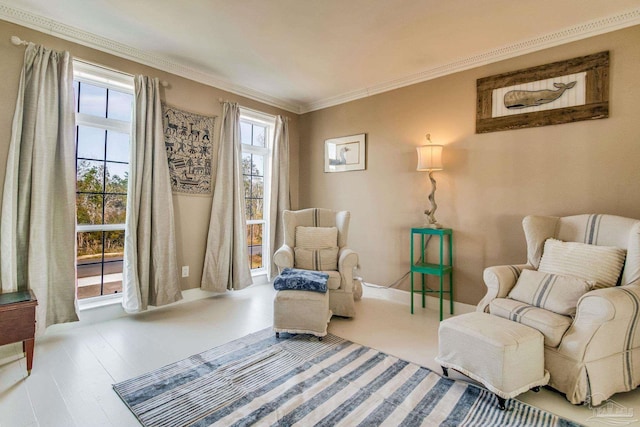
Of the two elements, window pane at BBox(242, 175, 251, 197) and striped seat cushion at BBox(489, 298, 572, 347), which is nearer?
striped seat cushion at BBox(489, 298, 572, 347)

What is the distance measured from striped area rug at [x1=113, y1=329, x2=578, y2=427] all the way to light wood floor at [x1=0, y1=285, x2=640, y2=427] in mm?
138

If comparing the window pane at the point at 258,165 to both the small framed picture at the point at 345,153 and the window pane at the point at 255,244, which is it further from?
the small framed picture at the point at 345,153

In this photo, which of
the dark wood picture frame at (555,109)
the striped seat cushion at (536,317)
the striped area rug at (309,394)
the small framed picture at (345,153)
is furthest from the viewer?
the small framed picture at (345,153)

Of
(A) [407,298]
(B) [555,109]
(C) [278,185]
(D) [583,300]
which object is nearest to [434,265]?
(A) [407,298]

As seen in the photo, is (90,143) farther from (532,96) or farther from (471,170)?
(532,96)

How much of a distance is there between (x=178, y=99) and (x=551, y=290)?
3.81 m

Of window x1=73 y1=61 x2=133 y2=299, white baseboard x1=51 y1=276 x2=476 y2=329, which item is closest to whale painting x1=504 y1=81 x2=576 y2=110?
white baseboard x1=51 y1=276 x2=476 y2=329

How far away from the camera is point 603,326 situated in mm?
1676

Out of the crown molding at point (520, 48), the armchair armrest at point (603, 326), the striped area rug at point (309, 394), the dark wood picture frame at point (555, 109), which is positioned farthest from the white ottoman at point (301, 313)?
the crown molding at point (520, 48)

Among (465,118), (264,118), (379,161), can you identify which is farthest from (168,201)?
(465,118)

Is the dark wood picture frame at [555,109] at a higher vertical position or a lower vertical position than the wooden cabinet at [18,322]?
higher

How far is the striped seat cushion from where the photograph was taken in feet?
5.91

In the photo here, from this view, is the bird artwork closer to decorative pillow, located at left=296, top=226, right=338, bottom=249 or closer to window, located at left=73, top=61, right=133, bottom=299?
decorative pillow, located at left=296, top=226, right=338, bottom=249

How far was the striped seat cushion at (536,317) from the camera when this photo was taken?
1803 millimetres
